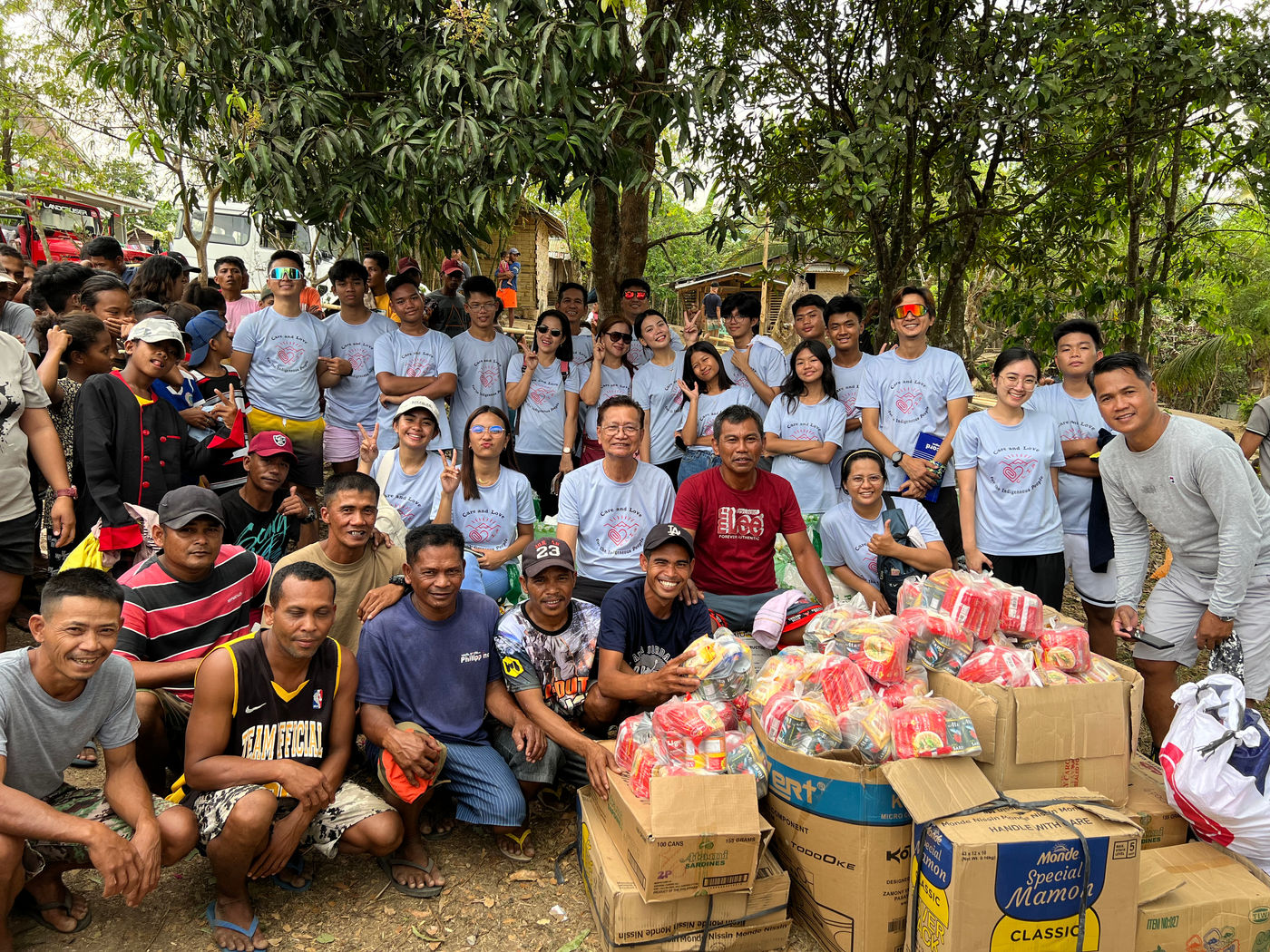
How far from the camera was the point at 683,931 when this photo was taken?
2941 mm

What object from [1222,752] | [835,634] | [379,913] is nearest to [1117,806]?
[1222,752]

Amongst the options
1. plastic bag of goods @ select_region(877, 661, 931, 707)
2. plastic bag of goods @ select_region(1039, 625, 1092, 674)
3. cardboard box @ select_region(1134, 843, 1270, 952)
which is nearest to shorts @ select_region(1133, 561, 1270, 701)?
plastic bag of goods @ select_region(1039, 625, 1092, 674)

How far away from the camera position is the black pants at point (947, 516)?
5391mm

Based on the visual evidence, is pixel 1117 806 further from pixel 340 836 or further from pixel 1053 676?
pixel 340 836

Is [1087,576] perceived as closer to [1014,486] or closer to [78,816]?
[1014,486]

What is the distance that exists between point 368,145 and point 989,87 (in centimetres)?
430

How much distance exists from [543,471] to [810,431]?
193 centimetres

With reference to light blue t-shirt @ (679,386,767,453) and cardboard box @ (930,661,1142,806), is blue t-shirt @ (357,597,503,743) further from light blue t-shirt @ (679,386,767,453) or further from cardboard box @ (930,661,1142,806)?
light blue t-shirt @ (679,386,767,453)

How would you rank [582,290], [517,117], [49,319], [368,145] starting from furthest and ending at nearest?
[582,290] < [49,319] < [368,145] < [517,117]

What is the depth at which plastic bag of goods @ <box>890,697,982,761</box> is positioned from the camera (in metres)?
2.98

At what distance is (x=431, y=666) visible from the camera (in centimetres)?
Answer: 363

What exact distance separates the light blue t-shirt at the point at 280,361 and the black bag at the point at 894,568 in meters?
3.92

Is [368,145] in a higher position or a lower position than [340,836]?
higher

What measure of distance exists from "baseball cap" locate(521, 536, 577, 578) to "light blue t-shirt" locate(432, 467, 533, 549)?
0.99m
